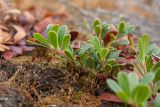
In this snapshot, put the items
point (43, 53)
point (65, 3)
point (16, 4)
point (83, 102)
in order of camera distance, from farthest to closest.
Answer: point (65, 3) < point (16, 4) < point (43, 53) < point (83, 102)

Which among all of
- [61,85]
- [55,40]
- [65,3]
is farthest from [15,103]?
[65,3]

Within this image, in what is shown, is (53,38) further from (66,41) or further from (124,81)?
(124,81)

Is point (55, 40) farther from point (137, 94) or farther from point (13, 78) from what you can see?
point (137, 94)

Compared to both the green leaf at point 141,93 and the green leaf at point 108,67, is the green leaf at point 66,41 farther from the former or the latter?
the green leaf at point 141,93

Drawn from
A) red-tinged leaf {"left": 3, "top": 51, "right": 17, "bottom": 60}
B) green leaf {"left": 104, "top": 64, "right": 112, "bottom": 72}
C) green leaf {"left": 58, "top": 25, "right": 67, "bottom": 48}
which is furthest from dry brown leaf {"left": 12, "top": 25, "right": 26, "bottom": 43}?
green leaf {"left": 104, "top": 64, "right": 112, "bottom": 72}

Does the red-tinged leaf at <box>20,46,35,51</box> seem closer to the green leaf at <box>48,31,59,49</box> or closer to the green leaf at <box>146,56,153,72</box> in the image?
the green leaf at <box>48,31,59,49</box>

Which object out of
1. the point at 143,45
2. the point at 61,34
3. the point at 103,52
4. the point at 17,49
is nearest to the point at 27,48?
the point at 17,49

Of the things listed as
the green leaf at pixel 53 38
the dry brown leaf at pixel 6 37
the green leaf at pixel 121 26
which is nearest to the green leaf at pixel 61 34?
the green leaf at pixel 53 38
